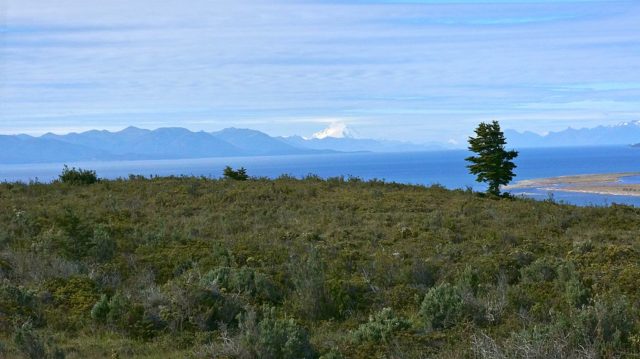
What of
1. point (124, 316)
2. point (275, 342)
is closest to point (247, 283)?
point (124, 316)

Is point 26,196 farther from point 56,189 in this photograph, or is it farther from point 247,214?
point 247,214

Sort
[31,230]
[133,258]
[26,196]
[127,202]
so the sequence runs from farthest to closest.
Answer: [26,196] → [127,202] → [31,230] → [133,258]

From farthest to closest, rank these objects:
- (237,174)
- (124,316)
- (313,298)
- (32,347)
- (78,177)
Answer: (237,174) → (78,177) → (313,298) → (124,316) → (32,347)

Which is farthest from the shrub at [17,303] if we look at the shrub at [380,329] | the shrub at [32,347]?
the shrub at [380,329]

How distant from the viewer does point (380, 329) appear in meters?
7.60

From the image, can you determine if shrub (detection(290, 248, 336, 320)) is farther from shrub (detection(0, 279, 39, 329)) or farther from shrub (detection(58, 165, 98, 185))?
shrub (detection(58, 165, 98, 185))

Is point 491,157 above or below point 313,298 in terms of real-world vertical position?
above

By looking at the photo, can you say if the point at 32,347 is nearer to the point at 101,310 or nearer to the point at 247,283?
the point at 101,310

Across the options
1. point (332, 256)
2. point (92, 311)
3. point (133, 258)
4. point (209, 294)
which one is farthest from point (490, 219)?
point (92, 311)

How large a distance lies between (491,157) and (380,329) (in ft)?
65.8

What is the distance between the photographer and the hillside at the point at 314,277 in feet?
23.4

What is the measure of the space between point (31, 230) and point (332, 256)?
23.5 ft

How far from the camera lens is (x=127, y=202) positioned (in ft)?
68.0

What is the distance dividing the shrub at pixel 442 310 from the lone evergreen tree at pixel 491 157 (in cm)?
1858
